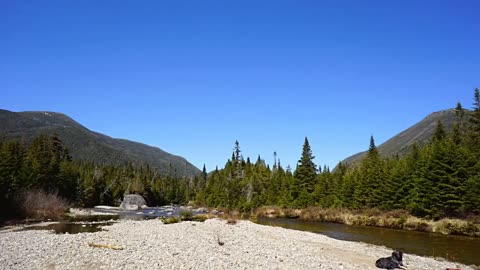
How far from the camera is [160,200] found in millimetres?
140875

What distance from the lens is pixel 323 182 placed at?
80062 millimetres

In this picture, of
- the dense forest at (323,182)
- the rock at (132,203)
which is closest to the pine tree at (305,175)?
the dense forest at (323,182)

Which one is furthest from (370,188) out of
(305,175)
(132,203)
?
(132,203)

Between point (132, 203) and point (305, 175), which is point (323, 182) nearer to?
point (305, 175)

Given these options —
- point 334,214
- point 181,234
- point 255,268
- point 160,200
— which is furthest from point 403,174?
point 160,200

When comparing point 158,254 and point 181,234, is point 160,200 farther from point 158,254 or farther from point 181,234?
point 158,254

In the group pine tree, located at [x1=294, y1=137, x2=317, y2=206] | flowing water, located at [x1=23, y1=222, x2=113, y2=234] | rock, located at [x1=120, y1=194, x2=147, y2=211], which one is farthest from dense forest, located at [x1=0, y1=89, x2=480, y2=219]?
flowing water, located at [x1=23, y1=222, x2=113, y2=234]

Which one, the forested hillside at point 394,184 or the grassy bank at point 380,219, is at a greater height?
the forested hillside at point 394,184

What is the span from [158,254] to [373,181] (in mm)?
54459

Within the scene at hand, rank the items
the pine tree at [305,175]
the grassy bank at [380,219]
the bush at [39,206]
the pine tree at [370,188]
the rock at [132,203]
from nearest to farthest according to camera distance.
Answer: the grassy bank at [380,219] < the bush at [39,206] < the pine tree at [370,188] < the pine tree at [305,175] < the rock at [132,203]

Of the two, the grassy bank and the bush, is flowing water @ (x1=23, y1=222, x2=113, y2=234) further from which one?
the grassy bank

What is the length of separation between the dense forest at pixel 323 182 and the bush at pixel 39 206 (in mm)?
1074

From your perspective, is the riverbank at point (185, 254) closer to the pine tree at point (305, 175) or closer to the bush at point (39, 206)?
the bush at point (39, 206)

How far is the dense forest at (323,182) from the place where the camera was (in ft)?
161
